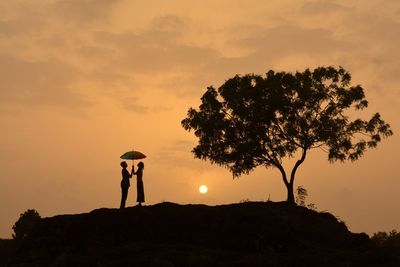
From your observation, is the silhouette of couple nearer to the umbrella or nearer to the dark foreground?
the umbrella

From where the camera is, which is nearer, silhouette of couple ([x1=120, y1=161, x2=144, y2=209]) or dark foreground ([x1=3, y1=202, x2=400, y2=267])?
dark foreground ([x1=3, y1=202, x2=400, y2=267])

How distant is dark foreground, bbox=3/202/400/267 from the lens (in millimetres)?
30219

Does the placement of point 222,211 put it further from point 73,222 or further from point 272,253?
point 73,222

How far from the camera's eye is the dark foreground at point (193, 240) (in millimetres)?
30219

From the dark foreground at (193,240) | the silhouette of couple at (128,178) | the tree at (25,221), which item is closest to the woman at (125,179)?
the silhouette of couple at (128,178)

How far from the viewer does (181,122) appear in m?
53.1

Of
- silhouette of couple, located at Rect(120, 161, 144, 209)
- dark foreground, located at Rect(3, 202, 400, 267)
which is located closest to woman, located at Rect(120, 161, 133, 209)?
silhouette of couple, located at Rect(120, 161, 144, 209)

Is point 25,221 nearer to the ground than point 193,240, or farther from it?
farther from it

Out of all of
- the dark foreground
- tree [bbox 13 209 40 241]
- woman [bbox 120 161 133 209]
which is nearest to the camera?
the dark foreground

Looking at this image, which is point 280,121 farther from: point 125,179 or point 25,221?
point 25,221

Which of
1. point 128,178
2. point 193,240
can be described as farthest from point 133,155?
point 193,240

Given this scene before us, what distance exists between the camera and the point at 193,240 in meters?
34.1

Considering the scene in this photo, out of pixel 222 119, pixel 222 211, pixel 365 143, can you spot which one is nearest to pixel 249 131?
pixel 222 119

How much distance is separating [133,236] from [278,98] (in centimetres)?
2113
